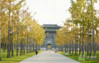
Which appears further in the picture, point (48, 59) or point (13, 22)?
point (13, 22)

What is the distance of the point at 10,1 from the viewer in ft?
85.2

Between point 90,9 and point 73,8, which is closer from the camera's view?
point 90,9

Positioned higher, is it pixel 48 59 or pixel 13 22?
pixel 13 22

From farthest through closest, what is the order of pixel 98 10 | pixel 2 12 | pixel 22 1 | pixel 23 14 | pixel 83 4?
pixel 23 14
pixel 83 4
pixel 98 10
pixel 22 1
pixel 2 12

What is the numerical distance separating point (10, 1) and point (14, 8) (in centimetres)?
293

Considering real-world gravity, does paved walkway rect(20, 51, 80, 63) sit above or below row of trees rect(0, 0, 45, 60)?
below

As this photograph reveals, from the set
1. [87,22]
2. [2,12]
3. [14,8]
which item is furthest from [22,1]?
[87,22]

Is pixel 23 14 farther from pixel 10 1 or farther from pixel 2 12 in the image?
pixel 2 12

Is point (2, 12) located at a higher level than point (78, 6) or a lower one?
lower

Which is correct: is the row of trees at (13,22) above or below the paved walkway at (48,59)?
above

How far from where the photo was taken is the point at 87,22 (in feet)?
84.2

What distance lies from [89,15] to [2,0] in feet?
42.5

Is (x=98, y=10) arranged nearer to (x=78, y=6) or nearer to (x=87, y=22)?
(x=87, y=22)

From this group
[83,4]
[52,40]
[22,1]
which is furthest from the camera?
[52,40]
